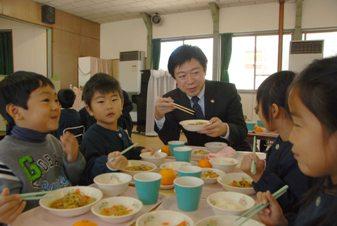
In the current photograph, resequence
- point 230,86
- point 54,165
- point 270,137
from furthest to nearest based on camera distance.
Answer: point 270,137
point 230,86
point 54,165

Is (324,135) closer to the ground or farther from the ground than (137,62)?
closer to the ground

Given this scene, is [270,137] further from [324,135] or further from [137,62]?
[137,62]

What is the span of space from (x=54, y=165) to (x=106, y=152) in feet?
1.09

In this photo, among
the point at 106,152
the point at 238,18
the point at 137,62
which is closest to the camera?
the point at 106,152

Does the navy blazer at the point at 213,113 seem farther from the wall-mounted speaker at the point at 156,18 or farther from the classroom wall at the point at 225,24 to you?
the wall-mounted speaker at the point at 156,18

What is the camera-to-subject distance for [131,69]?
7781 millimetres

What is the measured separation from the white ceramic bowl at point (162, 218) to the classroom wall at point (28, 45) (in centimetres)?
692

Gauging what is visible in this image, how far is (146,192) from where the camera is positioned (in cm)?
109

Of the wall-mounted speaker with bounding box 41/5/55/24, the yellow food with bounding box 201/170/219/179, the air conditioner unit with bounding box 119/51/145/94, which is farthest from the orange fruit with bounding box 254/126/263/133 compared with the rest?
the wall-mounted speaker with bounding box 41/5/55/24

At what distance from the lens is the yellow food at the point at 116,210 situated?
3.19ft

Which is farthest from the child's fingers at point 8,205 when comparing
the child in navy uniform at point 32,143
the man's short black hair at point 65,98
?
the man's short black hair at point 65,98

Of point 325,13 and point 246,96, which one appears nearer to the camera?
point 325,13

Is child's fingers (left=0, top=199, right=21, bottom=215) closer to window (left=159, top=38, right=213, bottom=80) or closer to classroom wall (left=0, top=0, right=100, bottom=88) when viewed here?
window (left=159, top=38, right=213, bottom=80)

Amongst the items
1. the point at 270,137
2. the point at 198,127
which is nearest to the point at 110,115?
the point at 198,127
